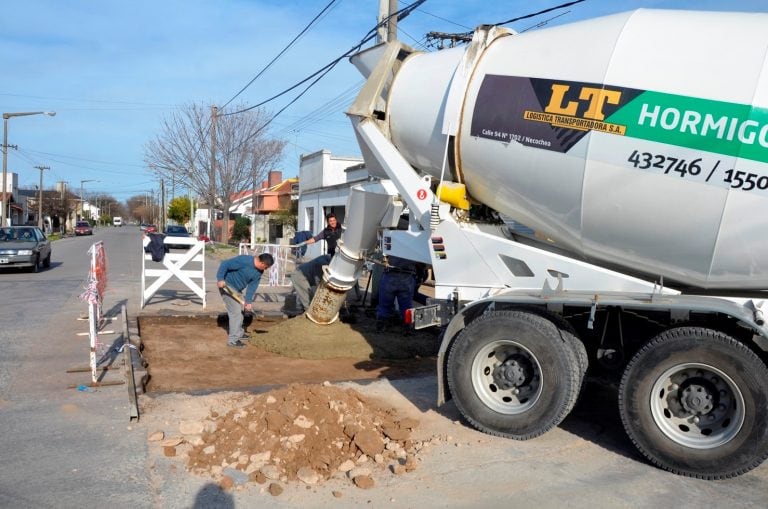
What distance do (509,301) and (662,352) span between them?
125 cm

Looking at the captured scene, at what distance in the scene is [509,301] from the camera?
17.6 feet

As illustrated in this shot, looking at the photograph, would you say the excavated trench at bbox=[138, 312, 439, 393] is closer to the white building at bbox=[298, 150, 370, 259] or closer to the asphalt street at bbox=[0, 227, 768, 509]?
the asphalt street at bbox=[0, 227, 768, 509]

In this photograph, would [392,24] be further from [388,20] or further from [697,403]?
[697,403]

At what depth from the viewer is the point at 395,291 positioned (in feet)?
31.4

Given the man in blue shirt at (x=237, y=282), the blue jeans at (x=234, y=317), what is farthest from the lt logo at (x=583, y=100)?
the blue jeans at (x=234, y=317)

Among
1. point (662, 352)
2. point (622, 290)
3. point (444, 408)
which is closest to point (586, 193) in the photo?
point (622, 290)

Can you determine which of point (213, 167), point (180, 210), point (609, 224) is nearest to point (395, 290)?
point (609, 224)

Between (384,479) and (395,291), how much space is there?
202 inches

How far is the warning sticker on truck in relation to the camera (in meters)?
4.47

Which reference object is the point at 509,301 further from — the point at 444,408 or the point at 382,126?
the point at 382,126

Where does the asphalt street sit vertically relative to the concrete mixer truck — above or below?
below

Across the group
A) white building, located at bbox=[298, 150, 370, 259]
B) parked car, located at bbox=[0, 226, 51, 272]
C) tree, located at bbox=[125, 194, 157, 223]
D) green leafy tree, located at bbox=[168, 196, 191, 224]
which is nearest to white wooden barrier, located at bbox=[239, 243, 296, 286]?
parked car, located at bbox=[0, 226, 51, 272]

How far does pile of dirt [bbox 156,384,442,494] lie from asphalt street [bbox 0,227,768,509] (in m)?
0.14

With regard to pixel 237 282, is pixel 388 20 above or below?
above
